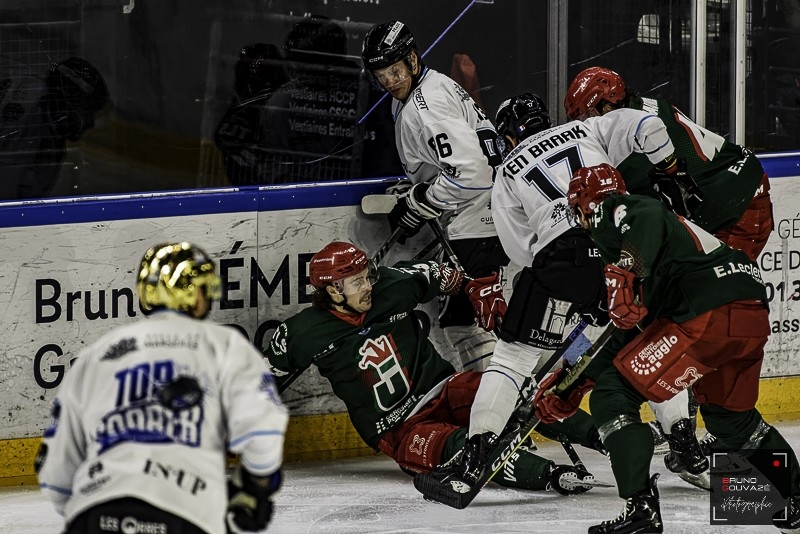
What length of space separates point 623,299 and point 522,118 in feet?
4.00

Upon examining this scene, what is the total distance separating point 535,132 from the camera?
4379 mm

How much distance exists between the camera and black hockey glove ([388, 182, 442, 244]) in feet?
14.9

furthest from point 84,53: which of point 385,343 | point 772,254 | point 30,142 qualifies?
point 772,254

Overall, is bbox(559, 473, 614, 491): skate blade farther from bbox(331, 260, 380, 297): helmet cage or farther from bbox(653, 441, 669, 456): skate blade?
bbox(331, 260, 380, 297): helmet cage

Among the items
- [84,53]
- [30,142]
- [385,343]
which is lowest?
[385,343]

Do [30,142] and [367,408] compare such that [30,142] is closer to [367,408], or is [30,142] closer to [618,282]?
[367,408]

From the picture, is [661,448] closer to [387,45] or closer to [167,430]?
[387,45]

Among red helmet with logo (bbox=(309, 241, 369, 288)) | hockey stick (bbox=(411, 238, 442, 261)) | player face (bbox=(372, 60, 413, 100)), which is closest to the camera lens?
A: red helmet with logo (bbox=(309, 241, 369, 288))

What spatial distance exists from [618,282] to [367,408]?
4.00 feet

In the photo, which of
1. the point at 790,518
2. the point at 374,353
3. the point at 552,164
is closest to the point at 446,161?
the point at 552,164

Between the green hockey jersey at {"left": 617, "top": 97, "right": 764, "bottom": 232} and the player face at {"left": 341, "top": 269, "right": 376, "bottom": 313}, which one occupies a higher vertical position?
the green hockey jersey at {"left": 617, "top": 97, "right": 764, "bottom": 232}

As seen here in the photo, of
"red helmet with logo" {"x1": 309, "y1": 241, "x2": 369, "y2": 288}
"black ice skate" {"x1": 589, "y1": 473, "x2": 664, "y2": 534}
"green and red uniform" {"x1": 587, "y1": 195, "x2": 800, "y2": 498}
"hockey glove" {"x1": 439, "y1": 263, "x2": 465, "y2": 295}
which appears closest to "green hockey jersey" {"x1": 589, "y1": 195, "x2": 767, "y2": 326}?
"green and red uniform" {"x1": 587, "y1": 195, "x2": 800, "y2": 498}

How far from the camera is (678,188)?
450 cm

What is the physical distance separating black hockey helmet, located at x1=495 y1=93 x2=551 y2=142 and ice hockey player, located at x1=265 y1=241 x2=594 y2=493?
474 millimetres
